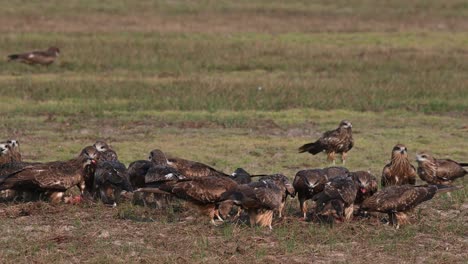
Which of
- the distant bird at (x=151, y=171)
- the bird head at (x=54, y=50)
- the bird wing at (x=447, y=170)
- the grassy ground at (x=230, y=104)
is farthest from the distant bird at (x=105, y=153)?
the bird head at (x=54, y=50)

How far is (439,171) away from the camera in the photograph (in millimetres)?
12938

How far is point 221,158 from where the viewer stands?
50.6 feet

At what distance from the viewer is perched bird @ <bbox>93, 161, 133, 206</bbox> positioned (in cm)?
1133

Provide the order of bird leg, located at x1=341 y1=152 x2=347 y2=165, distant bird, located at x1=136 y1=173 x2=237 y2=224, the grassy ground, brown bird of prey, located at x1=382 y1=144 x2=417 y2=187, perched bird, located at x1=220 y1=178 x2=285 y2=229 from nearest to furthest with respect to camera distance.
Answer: the grassy ground
perched bird, located at x1=220 y1=178 x2=285 y2=229
distant bird, located at x1=136 y1=173 x2=237 y2=224
brown bird of prey, located at x1=382 y1=144 x2=417 y2=187
bird leg, located at x1=341 y1=152 x2=347 y2=165

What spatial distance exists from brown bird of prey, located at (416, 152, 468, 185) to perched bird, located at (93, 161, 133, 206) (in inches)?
163

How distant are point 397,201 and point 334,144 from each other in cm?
516

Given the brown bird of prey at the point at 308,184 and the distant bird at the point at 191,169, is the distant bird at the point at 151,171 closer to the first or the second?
the distant bird at the point at 191,169

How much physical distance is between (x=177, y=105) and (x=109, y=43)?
9.48 metres

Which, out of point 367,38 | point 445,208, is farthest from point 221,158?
point 367,38

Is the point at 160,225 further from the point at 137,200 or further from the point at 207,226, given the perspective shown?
the point at 137,200

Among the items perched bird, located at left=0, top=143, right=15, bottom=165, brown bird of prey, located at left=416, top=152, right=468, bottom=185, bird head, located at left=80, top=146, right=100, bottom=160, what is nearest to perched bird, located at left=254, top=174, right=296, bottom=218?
bird head, located at left=80, top=146, right=100, bottom=160

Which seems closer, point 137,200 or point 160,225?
point 160,225

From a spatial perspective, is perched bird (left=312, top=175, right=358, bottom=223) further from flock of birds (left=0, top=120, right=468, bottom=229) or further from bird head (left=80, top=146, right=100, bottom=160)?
bird head (left=80, top=146, right=100, bottom=160)

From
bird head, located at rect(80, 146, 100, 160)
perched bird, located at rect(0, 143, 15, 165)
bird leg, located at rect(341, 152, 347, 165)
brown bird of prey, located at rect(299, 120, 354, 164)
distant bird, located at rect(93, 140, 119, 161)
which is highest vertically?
bird head, located at rect(80, 146, 100, 160)
